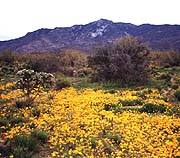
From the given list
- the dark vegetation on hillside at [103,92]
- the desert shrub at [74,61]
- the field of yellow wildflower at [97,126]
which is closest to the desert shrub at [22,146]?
the dark vegetation on hillside at [103,92]

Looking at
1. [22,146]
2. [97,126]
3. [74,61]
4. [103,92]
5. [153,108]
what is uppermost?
[22,146]

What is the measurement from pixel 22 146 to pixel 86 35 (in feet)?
438

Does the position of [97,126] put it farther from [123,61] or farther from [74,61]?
[74,61]

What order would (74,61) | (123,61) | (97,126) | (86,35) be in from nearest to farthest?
(97,126)
(123,61)
(74,61)
(86,35)

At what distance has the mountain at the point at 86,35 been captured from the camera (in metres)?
122

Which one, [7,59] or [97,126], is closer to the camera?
[97,126]

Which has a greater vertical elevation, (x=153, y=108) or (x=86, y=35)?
(x=153, y=108)

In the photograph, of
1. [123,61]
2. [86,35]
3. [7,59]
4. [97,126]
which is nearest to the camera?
[97,126]

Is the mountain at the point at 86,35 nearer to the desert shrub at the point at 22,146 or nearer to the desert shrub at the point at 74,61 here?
the desert shrub at the point at 74,61

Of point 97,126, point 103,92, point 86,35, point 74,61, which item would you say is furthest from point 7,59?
point 86,35

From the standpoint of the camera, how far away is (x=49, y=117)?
1300cm

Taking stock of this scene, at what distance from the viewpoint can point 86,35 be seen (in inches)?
5576

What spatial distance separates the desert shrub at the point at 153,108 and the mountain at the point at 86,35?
100 m

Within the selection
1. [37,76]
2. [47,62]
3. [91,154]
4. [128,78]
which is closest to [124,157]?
[91,154]
